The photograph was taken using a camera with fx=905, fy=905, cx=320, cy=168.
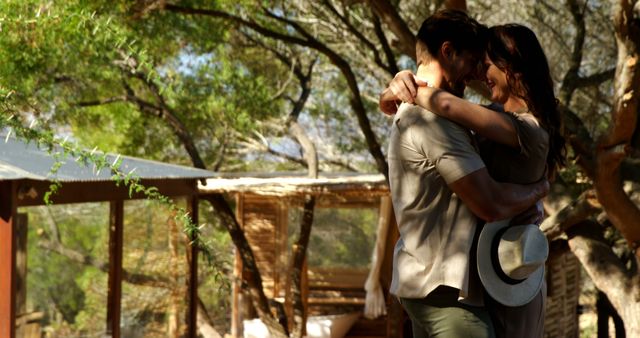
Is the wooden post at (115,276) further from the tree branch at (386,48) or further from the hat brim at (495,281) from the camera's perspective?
the hat brim at (495,281)

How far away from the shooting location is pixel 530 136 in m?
1.63

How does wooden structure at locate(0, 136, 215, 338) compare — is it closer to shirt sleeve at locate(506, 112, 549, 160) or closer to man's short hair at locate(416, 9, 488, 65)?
man's short hair at locate(416, 9, 488, 65)

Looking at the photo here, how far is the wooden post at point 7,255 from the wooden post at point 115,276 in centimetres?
188

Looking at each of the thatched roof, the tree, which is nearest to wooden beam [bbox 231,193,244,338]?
the tree

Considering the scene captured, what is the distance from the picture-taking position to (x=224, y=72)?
1120 centimetres

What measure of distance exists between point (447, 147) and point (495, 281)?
25 centimetres

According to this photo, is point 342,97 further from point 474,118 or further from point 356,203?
point 474,118

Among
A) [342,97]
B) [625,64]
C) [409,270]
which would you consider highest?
[342,97]

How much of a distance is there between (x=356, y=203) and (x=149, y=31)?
14.3 ft

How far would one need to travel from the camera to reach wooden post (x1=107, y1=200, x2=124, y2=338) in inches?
267

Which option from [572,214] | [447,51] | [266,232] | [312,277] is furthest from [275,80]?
[447,51]

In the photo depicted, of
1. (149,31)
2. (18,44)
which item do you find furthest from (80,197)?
(149,31)

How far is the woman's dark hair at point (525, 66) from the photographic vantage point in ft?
5.52

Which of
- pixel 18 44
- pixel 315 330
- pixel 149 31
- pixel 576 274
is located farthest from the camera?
pixel 576 274
